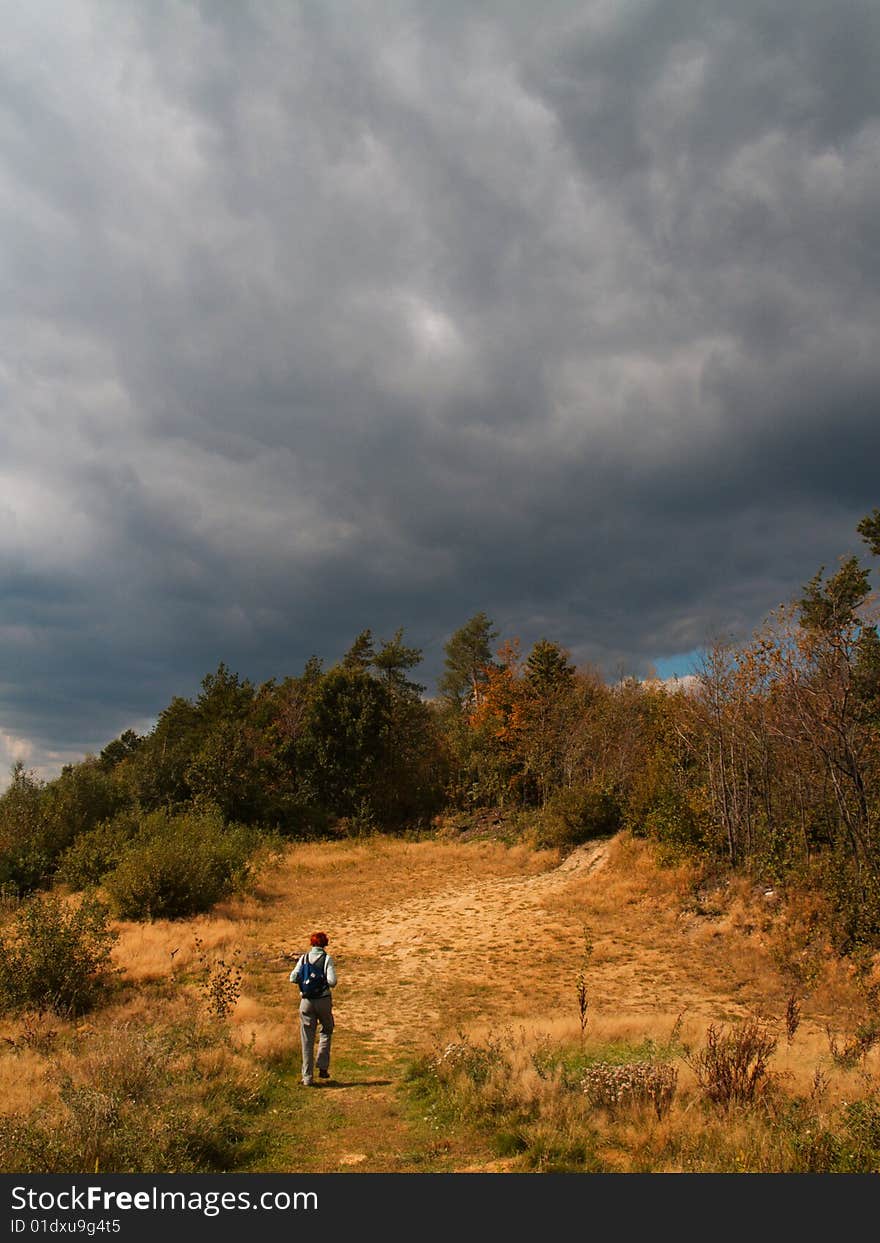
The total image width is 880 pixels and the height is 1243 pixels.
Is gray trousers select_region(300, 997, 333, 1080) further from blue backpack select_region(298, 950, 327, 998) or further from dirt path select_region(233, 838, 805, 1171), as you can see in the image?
dirt path select_region(233, 838, 805, 1171)

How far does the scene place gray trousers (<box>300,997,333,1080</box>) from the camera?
8359 millimetres

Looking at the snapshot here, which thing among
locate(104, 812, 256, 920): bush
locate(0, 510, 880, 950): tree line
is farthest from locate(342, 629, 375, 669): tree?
locate(104, 812, 256, 920): bush

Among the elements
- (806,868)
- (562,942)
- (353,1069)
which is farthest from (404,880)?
(353,1069)

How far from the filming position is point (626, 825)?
78.2ft

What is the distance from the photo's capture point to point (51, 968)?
11.5 meters

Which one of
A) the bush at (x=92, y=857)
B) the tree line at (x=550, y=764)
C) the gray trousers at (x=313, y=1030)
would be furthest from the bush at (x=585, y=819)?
the gray trousers at (x=313, y=1030)

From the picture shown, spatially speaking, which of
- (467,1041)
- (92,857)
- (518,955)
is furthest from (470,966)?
(92,857)

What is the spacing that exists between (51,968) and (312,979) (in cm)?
586

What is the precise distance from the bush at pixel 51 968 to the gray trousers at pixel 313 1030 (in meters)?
5.03

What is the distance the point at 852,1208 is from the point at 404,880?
21855 mm

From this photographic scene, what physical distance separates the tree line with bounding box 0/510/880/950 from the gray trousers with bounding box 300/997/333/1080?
9698mm

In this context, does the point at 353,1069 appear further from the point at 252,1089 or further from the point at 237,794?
the point at 237,794

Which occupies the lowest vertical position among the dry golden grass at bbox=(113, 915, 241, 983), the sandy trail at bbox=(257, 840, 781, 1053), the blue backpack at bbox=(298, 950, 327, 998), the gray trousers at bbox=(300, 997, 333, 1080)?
the sandy trail at bbox=(257, 840, 781, 1053)

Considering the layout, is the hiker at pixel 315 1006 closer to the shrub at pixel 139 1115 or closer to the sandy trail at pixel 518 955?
the shrub at pixel 139 1115
